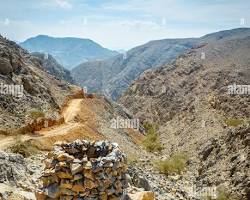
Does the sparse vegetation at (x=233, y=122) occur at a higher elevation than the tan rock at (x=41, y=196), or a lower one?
lower

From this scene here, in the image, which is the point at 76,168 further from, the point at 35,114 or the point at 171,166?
the point at 35,114

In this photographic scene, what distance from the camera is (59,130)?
2845cm

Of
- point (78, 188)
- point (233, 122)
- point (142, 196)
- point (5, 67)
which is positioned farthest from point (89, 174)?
point (233, 122)

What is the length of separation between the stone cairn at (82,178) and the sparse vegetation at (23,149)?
8075 millimetres

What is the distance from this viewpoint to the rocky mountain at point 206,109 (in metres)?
28.6

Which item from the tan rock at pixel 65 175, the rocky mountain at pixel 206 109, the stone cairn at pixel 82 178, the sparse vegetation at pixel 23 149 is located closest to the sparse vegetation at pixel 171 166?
the rocky mountain at pixel 206 109

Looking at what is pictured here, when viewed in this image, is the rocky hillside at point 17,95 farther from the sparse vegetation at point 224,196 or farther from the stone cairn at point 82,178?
the stone cairn at point 82,178

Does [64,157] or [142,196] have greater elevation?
[64,157]

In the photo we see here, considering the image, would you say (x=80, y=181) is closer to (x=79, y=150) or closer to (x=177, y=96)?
(x=79, y=150)

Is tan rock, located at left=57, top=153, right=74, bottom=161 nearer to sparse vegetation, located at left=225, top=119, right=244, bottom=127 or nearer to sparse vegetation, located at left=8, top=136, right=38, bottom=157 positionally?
sparse vegetation, located at left=8, top=136, right=38, bottom=157

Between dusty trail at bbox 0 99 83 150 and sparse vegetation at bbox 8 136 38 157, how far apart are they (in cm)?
65

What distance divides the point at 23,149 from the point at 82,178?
9.29m

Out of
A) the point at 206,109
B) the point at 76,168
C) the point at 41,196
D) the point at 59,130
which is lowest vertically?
the point at 206,109

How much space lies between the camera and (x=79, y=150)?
13.1 m
